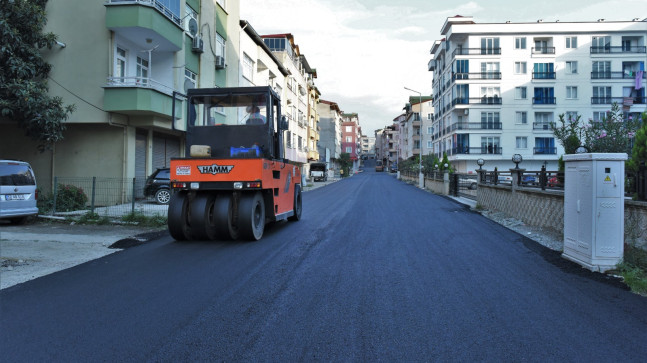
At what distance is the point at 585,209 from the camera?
6461mm

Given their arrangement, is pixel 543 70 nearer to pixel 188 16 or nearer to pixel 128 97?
pixel 188 16

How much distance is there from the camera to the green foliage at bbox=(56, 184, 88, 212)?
44.6 feet

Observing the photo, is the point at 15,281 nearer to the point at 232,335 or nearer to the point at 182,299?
the point at 182,299

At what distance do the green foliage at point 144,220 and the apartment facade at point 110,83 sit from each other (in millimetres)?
4587

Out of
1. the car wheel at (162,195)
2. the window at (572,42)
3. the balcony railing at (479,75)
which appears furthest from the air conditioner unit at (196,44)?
the window at (572,42)

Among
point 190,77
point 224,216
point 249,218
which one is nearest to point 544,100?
point 190,77

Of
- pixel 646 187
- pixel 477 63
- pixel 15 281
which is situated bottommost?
pixel 15 281

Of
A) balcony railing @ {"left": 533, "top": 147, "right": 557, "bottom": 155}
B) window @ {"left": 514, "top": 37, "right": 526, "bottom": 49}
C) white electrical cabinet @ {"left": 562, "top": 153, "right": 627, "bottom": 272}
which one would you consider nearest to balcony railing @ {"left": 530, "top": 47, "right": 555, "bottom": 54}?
window @ {"left": 514, "top": 37, "right": 526, "bottom": 49}

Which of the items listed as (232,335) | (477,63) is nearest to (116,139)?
(232,335)

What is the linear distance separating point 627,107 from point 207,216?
5554 cm

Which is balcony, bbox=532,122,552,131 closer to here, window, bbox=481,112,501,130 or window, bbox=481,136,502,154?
window, bbox=481,112,501,130

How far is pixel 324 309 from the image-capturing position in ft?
14.9

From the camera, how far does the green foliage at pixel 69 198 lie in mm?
13602

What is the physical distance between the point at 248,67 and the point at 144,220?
2180cm
